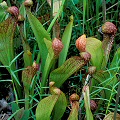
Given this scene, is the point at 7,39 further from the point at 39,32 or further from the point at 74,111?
the point at 74,111

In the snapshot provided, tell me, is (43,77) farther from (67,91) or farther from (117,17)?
(117,17)

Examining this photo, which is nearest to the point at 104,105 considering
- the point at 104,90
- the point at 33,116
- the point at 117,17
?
the point at 104,90

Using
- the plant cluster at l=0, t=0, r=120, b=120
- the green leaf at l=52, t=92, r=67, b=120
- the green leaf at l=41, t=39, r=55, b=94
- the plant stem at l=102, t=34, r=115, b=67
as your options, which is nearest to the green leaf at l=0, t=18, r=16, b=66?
the plant cluster at l=0, t=0, r=120, b=120

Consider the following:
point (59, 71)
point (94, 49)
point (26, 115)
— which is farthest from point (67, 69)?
point (26, 115)

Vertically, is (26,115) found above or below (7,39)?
below

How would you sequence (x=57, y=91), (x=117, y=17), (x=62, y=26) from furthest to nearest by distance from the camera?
1. (x=117, y=17)
2. (x=62, y=26)
3. (x=57, y=91)

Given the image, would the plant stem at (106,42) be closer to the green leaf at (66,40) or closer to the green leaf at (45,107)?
the green leaf at (66,40)

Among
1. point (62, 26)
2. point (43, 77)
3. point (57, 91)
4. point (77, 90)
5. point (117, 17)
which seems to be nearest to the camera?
point (57, 91)
